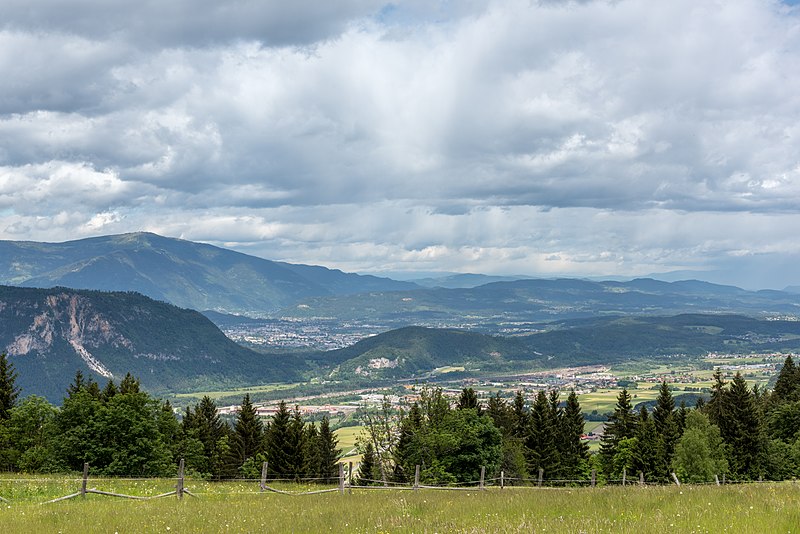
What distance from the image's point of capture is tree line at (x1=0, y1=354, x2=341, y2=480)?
64.4m

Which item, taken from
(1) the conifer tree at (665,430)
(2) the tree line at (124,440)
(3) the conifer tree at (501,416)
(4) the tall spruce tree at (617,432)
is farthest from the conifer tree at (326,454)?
(1) the conifer tree at (665,430)

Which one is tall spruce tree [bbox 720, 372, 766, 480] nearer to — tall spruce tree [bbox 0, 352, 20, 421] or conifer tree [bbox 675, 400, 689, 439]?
conifer tree [bbox 675, 400, 689, 439]

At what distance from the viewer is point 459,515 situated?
58.8 feet

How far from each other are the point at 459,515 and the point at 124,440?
5759cm

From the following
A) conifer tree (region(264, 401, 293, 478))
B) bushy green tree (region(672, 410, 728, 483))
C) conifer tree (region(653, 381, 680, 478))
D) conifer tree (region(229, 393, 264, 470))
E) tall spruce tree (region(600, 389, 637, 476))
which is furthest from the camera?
tall spruce tree (region(600, 389, 637, 476))

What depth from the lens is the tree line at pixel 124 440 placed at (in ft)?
211

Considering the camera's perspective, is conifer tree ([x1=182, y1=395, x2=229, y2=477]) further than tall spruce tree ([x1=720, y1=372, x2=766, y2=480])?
Yes

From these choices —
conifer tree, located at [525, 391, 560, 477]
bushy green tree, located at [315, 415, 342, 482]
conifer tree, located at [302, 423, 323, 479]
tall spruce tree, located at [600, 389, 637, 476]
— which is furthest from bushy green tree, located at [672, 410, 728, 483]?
bushy green tree, located at [315, 415, 342, 482]

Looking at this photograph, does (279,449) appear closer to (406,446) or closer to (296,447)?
(296,447)

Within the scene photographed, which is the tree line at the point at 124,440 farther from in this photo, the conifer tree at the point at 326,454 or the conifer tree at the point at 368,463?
the conifer tree at the point at 368,463

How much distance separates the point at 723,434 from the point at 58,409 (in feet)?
275

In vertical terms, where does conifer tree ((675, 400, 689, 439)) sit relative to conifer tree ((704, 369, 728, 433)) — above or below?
below

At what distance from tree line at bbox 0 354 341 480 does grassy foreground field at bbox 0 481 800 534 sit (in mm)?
35897

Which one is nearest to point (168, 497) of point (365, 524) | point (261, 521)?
point (261, 521)
